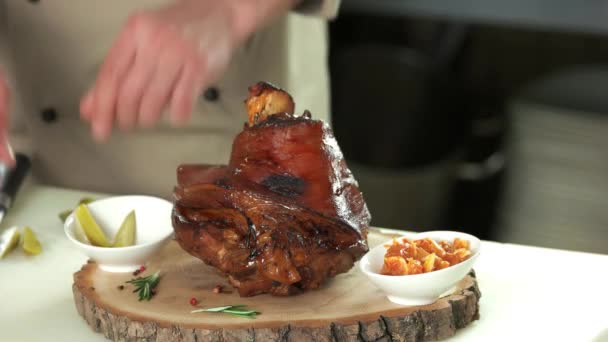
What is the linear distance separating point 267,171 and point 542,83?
6.60ft

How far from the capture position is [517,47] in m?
3.84

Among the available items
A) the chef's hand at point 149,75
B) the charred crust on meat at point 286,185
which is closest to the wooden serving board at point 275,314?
the charred crust on meat at point 286,185

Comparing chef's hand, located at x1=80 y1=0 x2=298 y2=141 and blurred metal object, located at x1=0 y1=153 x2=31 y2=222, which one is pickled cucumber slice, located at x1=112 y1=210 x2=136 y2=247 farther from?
blurred metal object, located at x1=0 y1=153 x2=31 y2=222

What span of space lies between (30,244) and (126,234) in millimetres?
235

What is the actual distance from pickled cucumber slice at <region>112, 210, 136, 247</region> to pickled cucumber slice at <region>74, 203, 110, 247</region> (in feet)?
0.07

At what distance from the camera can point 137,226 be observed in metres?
1.80

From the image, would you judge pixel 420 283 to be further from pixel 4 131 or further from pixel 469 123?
pixel 469 123

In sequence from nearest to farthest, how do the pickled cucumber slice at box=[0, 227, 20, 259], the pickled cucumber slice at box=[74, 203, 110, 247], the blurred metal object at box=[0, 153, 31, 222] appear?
Result: the pickled cucumber slice at box=[74, 203, 110, 247] → the pickled cucumber slice at box=[0, 227, 20, 259] → the blurred metal object at box=[0, 153, 31, 222]

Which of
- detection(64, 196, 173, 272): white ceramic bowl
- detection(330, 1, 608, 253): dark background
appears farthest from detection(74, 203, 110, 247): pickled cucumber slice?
detection(330, 1, 608, 253): dark background

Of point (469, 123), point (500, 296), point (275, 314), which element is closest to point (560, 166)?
point (469, 123)

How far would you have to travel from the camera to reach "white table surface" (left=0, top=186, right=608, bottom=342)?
1.53 m

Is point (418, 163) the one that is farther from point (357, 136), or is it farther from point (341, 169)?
point (341, 169)

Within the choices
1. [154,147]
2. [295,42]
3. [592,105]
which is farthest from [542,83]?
[154,147]

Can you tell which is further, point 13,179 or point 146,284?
point 13,179
